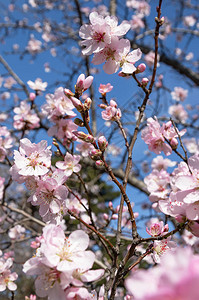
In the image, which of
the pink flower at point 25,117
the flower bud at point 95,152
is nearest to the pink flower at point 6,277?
the flower bud at point 95,152

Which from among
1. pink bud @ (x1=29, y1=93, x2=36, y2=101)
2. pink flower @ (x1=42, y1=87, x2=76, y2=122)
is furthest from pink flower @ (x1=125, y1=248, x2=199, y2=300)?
pink bud @ (x1=29, y1=93, x2=36, y2=101)

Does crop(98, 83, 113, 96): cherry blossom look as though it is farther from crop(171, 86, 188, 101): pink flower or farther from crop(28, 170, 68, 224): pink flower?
crop(171, 86, 188, 101): pink flower

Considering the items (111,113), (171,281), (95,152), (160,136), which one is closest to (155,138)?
(160,136)

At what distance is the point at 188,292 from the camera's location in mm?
388

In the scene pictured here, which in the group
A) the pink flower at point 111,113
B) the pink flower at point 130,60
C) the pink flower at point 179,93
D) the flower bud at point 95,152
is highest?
the pink flower at point 130,60

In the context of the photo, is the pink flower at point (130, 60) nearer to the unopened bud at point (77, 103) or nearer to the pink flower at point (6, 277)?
the unopened bud at point (77, 103)

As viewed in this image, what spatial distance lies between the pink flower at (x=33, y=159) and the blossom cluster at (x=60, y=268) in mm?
423

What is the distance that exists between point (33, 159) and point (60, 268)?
628mm

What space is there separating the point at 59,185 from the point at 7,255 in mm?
1838

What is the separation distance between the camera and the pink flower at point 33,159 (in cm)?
124

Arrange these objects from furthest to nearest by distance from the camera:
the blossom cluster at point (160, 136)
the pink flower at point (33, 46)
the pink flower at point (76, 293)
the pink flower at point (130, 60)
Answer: the pink flower at point (33, 46)
the blossom cluster at point (160, 136)
the pink flower at point (130, 60)
the pink flower at point (76, 293)

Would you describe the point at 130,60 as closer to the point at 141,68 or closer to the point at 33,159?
the point at 141,68

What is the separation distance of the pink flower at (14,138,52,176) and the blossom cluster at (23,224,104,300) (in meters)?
0.42

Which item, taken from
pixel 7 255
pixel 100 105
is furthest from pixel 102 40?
pixel 7 255
